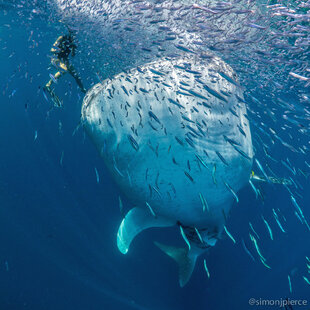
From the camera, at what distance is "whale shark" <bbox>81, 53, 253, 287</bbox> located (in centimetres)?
347

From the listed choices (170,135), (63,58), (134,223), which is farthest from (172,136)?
(63,58)

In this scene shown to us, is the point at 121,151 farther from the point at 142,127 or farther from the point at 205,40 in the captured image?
the point at 205,40

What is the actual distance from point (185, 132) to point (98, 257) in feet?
33.1

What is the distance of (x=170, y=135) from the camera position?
348 cm

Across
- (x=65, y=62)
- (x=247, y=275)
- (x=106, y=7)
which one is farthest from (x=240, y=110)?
(x=247, y=275)

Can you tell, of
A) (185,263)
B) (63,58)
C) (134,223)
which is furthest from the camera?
(63,58)

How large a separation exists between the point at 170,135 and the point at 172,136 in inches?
1.3

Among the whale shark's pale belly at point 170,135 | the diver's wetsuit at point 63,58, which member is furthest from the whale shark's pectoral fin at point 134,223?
the diver's wetsuit at point 63,58

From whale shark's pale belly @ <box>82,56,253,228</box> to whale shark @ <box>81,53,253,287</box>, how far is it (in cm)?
1

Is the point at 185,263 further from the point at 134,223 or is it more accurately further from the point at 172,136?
the point at 172,136

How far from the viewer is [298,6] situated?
209 inches

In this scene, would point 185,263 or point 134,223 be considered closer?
point 134,223

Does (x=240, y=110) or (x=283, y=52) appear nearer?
(x=240, y=110)

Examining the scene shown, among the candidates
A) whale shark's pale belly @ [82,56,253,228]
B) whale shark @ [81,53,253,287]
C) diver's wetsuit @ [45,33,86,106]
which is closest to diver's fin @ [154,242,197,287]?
whale shark @ [81,53,253,287]
